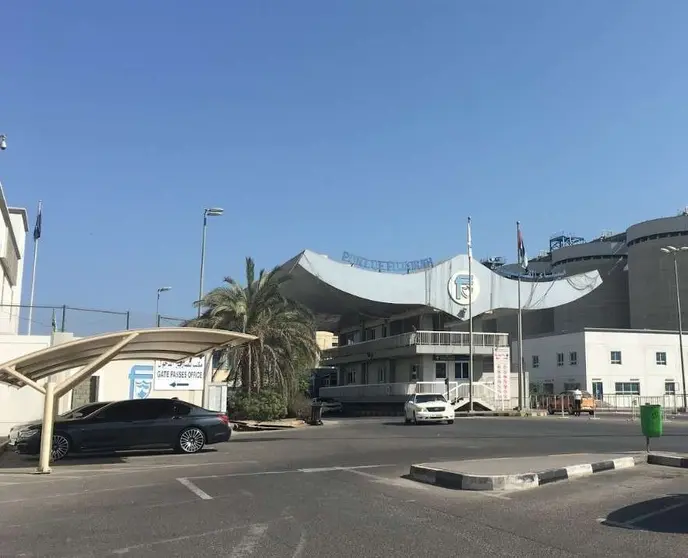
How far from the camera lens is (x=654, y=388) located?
202 ft

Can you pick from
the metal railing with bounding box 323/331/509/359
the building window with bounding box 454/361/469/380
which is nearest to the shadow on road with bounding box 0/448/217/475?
the metal railing with bounding box 323/331/509/359

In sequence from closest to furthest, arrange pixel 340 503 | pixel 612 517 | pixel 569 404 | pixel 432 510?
pixel 612 517 → pixel 432 510 → pixel 340 503 → pixel 569 404

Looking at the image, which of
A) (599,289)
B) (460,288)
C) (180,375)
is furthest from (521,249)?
(599,289)

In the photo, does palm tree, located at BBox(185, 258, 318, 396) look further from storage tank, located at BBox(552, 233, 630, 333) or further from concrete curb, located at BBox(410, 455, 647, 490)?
storage tank, located at BBox(552, 233, 630, 333)

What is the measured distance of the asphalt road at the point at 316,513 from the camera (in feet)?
22.9

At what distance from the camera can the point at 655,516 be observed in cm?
841

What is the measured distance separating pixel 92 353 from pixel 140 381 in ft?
31.6

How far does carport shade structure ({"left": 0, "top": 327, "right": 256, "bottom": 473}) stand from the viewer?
45.6 ft

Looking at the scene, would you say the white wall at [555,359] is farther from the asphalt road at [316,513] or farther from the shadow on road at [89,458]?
the asphalt road at [316,513]

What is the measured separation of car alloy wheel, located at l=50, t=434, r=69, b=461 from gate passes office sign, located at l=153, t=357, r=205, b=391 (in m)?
10.6

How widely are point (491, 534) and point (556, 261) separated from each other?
4286 inches

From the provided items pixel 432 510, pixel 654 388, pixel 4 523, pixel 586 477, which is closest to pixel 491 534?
pixel 432 510

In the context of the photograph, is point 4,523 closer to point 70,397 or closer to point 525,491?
point 525,491

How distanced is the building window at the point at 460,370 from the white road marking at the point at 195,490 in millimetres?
42129
